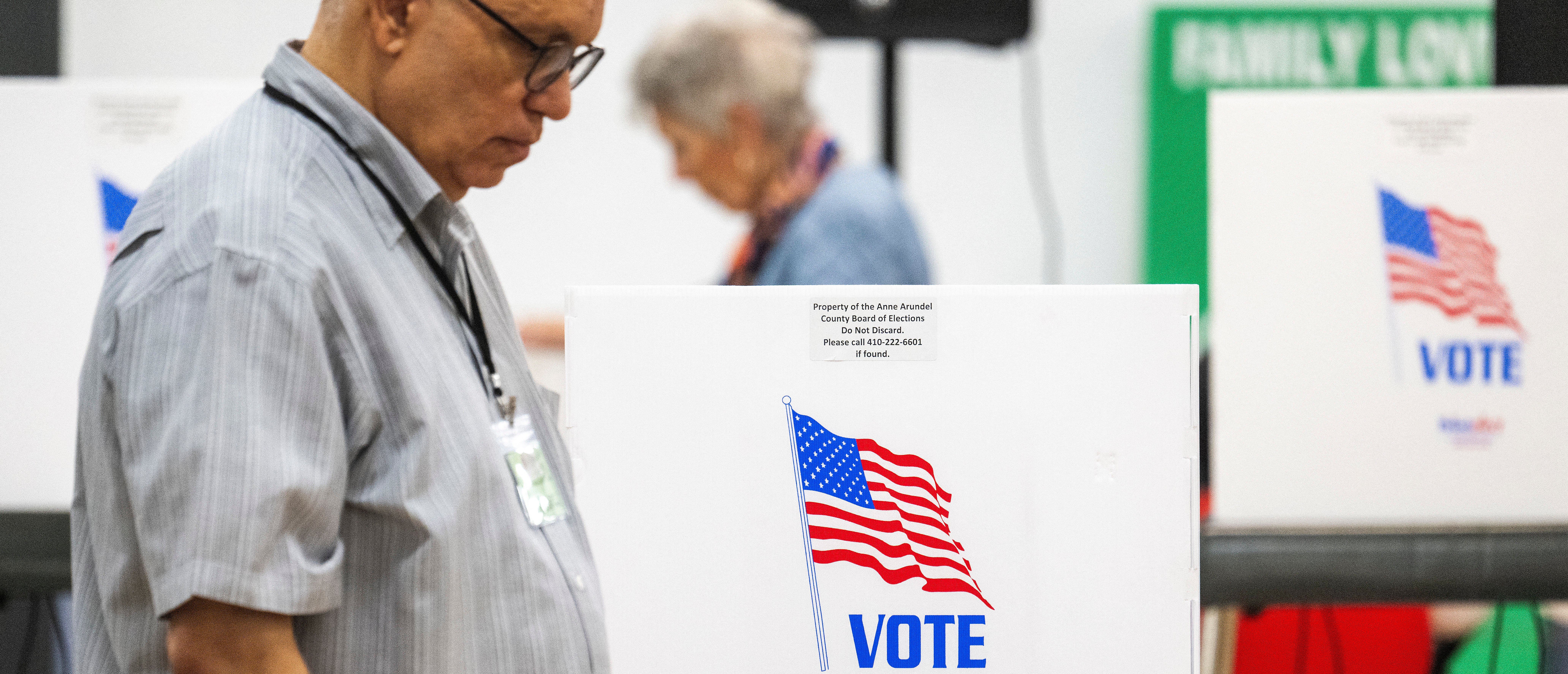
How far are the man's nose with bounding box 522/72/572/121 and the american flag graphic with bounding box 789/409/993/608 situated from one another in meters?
0.26

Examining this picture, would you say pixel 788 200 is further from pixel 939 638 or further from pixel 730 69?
pixel 939 638

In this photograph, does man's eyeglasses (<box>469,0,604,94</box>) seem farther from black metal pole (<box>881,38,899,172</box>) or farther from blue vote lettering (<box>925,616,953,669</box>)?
black metal pole (<box>881,38,899,172</box>)

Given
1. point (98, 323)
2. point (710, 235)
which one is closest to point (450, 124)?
point (98, 323)

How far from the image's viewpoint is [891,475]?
2.77 ft

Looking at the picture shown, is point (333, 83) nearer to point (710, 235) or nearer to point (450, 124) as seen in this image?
point (450, 124)

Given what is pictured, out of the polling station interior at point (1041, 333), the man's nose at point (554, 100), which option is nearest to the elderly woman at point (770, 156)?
the polling station interior at point (1041, 333)

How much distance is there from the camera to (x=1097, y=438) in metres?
0.84

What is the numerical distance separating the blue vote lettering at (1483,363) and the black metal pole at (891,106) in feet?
5.11

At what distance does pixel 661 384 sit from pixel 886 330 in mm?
163

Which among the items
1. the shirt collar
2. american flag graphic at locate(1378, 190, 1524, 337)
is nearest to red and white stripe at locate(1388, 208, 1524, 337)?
american flag graphic at locate(1378, 190, 1524, 337)

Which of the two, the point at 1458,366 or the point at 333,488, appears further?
the point at 1458,366

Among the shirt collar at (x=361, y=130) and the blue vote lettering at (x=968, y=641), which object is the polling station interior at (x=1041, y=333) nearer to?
the blue vote lettering at (x=968, y=641)

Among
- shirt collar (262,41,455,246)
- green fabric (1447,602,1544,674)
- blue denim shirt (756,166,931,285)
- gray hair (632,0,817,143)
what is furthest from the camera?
green fabric (1447,602,1544,674)

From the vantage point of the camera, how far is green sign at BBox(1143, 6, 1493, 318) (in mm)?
2734
